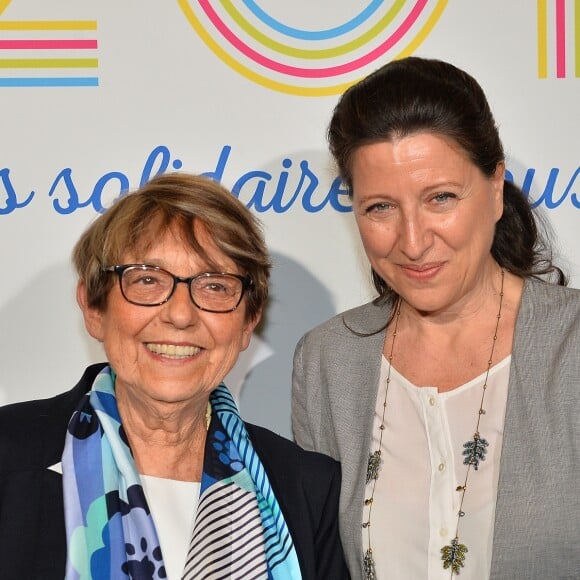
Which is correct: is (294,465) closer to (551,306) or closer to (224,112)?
(551,306)

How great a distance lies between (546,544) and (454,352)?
1.55 ft

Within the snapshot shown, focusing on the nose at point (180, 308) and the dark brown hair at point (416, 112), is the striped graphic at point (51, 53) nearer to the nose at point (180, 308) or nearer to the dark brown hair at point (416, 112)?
the dark brown hair at point (416, 112)

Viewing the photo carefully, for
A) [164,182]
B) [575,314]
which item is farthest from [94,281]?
[575,314]

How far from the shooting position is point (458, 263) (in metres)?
2.16

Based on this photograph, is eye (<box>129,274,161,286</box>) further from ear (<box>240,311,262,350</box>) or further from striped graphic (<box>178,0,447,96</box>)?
striped graphic (<box>178,0,447,96</box>)

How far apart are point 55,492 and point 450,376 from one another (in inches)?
34.0

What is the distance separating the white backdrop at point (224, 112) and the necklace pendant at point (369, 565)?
0.81 metres

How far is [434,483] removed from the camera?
214 centimetres

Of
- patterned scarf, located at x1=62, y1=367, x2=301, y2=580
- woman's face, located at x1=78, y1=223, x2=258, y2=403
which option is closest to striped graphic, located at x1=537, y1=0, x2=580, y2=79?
woman's face, located at x1=78, y1=223, x2=258, y2=403

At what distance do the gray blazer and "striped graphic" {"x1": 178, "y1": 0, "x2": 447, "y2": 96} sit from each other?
2.38ft

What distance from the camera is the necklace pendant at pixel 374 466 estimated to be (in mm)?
2227

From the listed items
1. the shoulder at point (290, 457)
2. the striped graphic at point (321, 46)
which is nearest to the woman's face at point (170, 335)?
the shoulder at point (290, 457)

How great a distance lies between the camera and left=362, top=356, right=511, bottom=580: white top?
2.10 m

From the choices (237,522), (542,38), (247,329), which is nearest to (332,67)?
(542,38)
